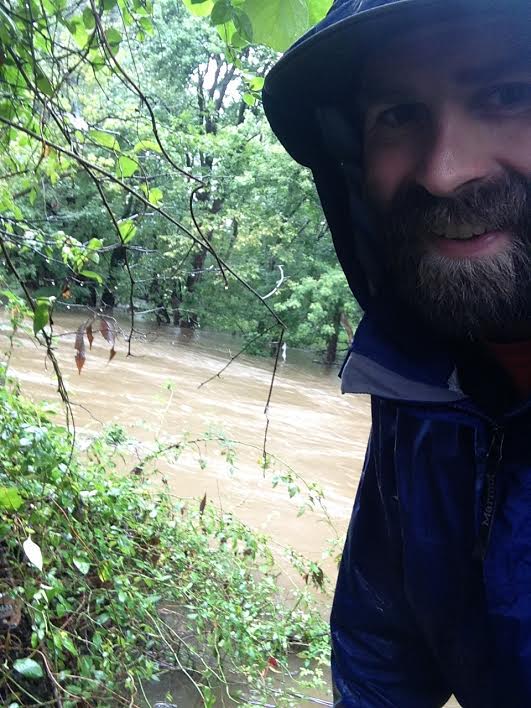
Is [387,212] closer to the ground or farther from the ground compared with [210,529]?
farther from the ground

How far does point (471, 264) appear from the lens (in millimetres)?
1214

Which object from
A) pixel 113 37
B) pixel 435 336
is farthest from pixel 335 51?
pixel 113 37

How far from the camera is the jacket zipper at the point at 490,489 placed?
3.77 feet

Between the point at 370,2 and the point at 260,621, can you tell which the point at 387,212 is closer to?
the point at 370,2

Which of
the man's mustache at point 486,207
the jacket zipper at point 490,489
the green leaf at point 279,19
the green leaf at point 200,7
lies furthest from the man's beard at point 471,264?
the green leaf at point 200,7

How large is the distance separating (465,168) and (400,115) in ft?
0.74

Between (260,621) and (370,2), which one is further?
(260,621)

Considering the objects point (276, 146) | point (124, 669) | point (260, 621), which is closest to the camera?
point (124, 669)

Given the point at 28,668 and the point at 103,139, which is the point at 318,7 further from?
the point at 28,668

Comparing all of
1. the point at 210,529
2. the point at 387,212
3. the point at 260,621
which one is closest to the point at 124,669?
the point at 260,621

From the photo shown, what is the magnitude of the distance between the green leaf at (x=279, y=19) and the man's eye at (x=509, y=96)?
0.48 m

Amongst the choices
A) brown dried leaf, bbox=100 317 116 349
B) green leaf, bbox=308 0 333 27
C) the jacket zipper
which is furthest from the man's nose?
brown dried leaf, bbox=100 317 116 349

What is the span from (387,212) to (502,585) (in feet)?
2.77

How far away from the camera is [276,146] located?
1941 centimetres
